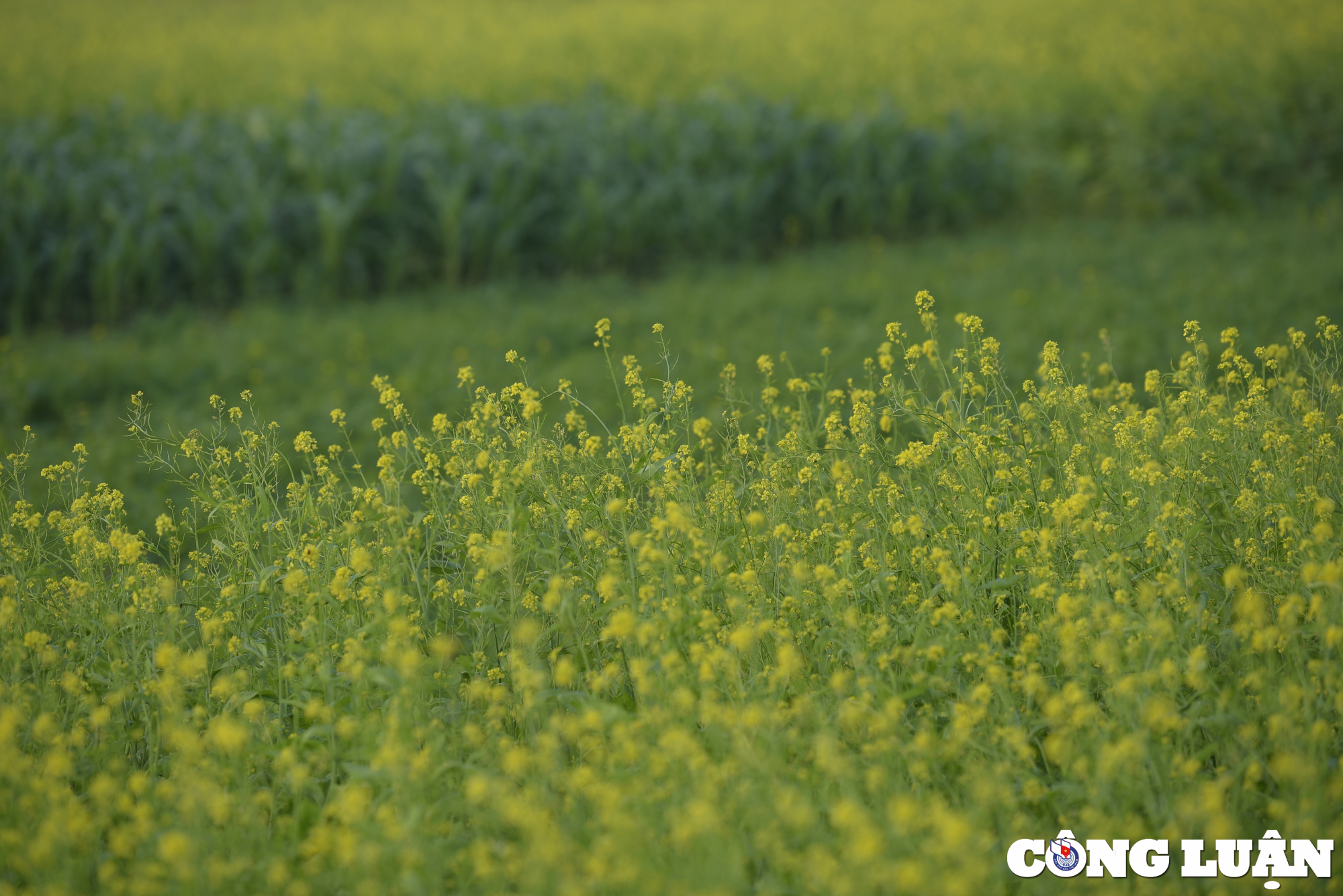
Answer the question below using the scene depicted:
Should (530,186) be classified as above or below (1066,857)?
above

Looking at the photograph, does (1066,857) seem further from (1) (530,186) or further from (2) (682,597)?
(1) (530,186)

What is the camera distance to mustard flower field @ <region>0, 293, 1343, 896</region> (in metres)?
2.27

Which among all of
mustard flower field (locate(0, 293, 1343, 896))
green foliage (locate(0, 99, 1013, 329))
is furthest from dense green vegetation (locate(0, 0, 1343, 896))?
green foliage (locate(0, 99, 1013, 329))

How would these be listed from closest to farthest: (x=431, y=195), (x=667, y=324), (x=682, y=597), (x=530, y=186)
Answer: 1. (x=682, y=597)
2. (x=667, y=324)
3. (x=431, y=195)
4. (x=530, y=186)

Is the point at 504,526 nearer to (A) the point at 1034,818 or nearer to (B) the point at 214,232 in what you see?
(A) the point at 1034,818

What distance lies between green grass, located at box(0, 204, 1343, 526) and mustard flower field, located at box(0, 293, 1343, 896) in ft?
7.40

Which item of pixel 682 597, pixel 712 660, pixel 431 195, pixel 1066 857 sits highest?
pixel 431 195

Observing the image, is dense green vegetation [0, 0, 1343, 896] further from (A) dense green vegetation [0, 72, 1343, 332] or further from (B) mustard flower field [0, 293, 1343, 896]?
(A) dense green vegetation [0, 72, 1343, 332]

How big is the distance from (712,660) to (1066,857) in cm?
91

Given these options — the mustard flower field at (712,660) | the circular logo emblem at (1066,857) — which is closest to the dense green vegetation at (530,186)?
the mustard flower field at (712,660)

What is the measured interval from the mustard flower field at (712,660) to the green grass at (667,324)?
226 centimetres

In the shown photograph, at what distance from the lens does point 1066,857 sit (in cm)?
236

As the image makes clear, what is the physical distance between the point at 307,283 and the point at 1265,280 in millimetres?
7028

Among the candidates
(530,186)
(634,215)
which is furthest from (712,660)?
A: (530,186)
